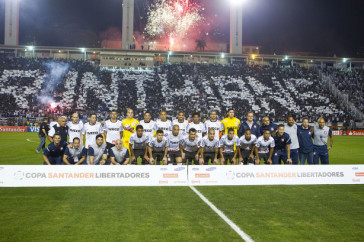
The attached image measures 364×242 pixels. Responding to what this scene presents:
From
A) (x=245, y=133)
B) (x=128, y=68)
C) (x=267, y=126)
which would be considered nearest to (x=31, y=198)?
(x=245, y=133)

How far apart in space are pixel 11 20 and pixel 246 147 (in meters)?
51.4

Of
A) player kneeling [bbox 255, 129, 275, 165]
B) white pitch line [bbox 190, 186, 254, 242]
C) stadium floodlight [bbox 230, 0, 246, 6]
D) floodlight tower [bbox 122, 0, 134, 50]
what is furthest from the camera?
stadium floodlight [bbox 230, 0, 246, 6]

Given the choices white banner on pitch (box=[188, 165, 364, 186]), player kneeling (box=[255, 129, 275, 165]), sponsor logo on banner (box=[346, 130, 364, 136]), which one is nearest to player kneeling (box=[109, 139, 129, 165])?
white banner on pitch (box=[188, 165, 364, 186])

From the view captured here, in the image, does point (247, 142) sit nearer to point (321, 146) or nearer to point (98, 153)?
point (321, 146)

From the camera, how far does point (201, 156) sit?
37.0 feet

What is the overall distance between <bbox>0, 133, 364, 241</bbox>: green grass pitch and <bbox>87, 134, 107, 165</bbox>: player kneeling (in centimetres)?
138

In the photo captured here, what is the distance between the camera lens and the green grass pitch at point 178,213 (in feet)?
18.7

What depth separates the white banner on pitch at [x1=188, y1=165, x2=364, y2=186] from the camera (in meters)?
9.59

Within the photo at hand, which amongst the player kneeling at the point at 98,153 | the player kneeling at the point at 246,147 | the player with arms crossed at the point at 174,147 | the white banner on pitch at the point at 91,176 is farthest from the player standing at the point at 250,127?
the player kneeling at the point at 98,153

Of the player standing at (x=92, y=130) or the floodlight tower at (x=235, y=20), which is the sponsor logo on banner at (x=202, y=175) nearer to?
the player standing at (x=92, y=130)

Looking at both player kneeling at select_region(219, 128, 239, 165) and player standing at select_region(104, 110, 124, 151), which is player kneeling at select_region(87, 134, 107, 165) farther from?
player kneeling at select_region(219, 128, 239, 165)

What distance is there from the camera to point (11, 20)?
2041 inches

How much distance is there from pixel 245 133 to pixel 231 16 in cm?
4728

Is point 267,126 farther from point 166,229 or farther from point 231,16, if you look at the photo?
point 231,16
